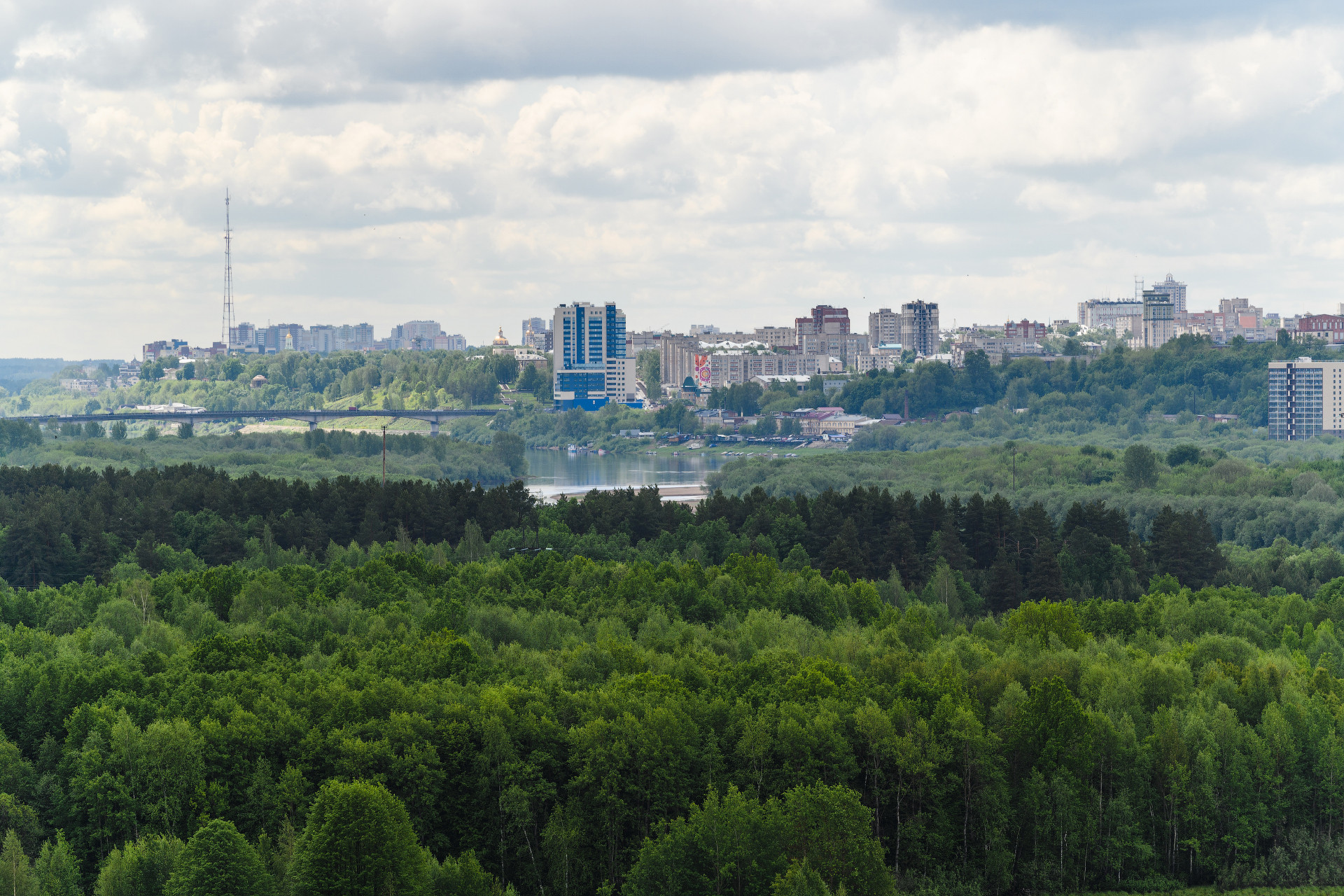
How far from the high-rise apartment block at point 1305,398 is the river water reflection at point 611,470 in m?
57.8

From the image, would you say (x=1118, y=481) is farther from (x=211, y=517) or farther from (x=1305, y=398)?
(x=1305, y=398)

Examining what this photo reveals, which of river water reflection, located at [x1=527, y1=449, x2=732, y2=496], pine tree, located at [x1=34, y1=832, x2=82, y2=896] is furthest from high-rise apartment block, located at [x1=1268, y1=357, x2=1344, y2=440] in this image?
pine tree, located at [x1=34, y1=832, x2=82, y2=896]

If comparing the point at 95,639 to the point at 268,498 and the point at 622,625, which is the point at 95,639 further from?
the point at 268,498

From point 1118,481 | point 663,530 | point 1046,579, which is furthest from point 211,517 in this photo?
point 1118,481

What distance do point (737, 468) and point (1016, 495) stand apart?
35320 millimetres

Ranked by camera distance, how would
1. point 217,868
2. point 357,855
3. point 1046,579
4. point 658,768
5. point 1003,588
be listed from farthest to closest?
point 1003,588 → point 1046,579 → point 658,768 → point 357,855 → point 217,868

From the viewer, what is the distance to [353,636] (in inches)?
1671

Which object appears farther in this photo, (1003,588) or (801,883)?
(1003,588)

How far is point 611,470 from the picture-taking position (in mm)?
162125

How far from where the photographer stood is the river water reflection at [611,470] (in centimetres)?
13550

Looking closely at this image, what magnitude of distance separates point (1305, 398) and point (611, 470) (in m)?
72.2

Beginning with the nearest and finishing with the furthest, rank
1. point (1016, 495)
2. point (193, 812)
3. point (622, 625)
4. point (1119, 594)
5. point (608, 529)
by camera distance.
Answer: point (193, 812) < point (622, 625) < point (1119, 594) < point (608, 529) < point (1016, 495)

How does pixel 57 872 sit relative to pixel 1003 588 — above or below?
below

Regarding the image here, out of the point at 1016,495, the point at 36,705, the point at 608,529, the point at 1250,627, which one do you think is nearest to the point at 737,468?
the point at 1016,495
